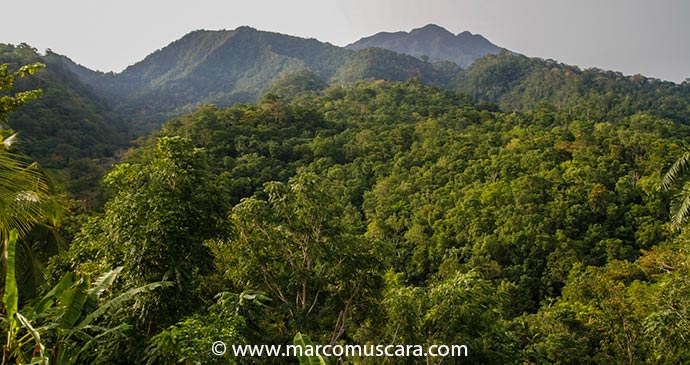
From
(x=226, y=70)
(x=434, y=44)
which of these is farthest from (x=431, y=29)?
(x=226, y=70)

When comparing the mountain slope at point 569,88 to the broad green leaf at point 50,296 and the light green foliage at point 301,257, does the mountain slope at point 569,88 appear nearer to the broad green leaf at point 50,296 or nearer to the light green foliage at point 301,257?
the light green foliage at point 301,257

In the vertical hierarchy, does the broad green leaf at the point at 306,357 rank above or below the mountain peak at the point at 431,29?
below

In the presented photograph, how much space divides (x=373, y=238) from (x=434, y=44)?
177m

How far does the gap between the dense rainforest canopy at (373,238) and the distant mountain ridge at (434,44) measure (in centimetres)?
10839

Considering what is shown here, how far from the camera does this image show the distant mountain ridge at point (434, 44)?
16538 cm

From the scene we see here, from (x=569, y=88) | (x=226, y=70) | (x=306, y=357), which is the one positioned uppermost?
(x=226, y=70)

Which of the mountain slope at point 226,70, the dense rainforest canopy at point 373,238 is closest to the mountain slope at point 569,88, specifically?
the dense rainforest canopy at point 373,238

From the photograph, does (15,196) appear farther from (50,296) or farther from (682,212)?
(682,212)

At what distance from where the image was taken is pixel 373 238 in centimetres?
531

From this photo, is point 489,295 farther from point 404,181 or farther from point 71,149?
point 71,149

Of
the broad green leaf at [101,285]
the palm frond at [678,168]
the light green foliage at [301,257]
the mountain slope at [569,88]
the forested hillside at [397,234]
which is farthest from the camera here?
the mountain slope at [569,88]

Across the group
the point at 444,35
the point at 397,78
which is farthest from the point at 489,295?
the point at 444,35

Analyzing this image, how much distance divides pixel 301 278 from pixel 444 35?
18427cm

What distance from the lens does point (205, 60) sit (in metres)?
117
